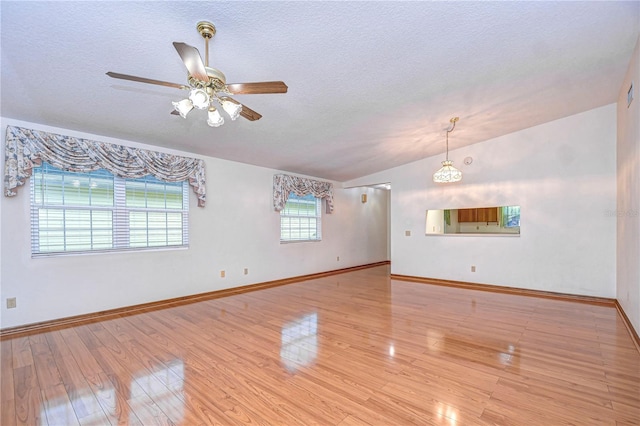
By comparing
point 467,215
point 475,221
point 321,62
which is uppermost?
point 321,62

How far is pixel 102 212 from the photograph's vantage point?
393 centimetres

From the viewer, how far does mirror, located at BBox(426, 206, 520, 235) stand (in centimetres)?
529

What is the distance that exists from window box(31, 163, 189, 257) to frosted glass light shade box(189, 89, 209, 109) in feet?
9.26

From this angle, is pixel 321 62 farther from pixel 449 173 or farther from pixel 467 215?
pixel 467 215

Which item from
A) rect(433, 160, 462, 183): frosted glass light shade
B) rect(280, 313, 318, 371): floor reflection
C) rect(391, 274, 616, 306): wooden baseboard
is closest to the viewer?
rect(280, 313, 318, 371): floor reflection

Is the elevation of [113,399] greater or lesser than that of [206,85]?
lesser

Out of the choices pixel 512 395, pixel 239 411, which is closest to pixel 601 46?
pixel 512 395

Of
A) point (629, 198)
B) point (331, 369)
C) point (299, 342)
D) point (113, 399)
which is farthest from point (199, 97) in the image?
point (629, 198)

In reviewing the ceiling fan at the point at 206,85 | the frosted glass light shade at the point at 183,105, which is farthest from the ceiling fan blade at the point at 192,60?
the frosted glass light shade at the point at 183,105

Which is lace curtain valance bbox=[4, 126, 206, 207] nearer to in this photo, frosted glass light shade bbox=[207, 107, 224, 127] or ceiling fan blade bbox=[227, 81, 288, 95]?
frosted glass light shade bbox=[207, 107, 224, 127]

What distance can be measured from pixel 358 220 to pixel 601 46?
234 inches

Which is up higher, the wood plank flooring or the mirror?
the mirror

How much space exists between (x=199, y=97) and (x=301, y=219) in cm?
493

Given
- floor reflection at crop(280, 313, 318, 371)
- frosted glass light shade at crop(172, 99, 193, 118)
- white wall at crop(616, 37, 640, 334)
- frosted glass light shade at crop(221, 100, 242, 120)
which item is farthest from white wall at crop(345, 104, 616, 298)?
frosted glass light shade at crop(172, 99, 193, 118)
